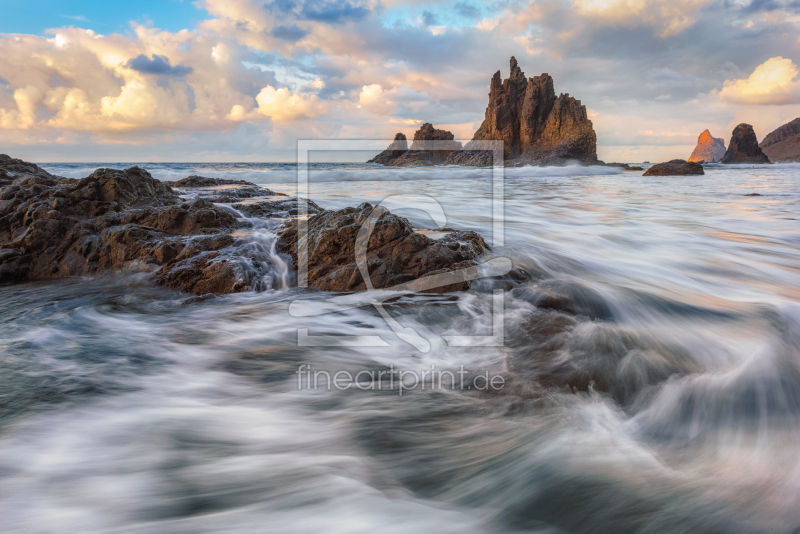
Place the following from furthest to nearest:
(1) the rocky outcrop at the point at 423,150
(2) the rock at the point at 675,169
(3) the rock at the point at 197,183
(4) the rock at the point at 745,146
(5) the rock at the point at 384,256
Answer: (4) the rock at the point at 745,146, (1) the rocky outcrop at the point at 423,150, (2) the rock at the point at 675,169, (3) the rock at the point at 197,183, (5) the rock at the point at 384,256

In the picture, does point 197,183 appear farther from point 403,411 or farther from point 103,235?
point 403,411

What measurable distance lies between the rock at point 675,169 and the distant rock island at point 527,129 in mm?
32215

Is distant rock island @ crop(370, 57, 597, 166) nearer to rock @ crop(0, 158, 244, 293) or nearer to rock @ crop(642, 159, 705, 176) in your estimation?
rock @ crop(642, 159, 705, 176)

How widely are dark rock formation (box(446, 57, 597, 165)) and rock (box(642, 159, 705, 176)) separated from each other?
110ft

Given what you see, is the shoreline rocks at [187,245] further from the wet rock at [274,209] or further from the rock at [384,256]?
the wet rock at [274,209]

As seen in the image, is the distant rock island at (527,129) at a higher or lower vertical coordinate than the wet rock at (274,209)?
higher

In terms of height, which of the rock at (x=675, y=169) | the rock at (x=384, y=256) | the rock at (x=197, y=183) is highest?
the rock at (x=675, y=169)

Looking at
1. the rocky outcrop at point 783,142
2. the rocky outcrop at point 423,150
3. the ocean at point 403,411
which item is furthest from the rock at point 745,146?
the ocean at point 403,411

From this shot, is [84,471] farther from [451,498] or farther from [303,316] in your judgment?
[303,316]

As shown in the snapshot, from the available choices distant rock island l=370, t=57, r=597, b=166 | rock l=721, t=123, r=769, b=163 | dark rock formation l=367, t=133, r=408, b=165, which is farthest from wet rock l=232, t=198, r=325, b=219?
rock l=721, t=123, r=769, b=163

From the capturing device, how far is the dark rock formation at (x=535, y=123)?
68.1 m

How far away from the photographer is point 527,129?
72062 millimetres

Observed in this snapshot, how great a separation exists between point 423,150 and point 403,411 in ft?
230

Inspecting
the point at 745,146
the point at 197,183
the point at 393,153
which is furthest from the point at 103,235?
the point at 745,146
